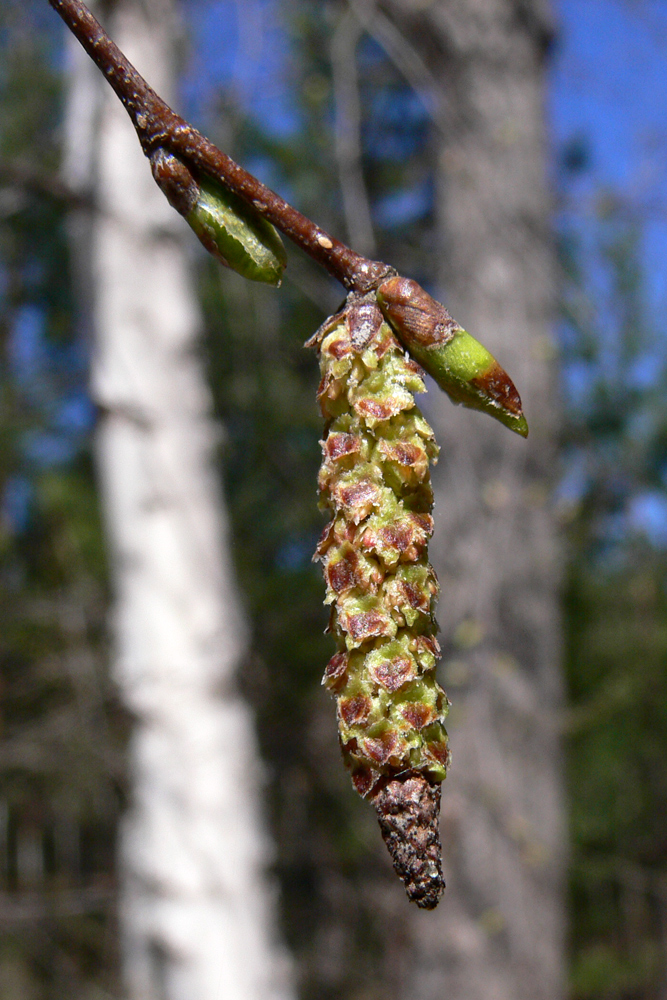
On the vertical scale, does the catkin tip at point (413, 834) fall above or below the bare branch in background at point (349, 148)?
below

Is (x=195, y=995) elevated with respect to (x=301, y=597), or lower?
lower

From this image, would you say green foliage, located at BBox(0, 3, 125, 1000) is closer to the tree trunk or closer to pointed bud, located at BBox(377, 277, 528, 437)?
the tree trunk

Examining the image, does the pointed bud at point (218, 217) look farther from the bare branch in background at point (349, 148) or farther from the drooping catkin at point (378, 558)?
the bare branch in background at point (349, 148)

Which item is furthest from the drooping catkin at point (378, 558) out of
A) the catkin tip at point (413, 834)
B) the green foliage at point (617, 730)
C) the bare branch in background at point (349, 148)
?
the green foliage at point (617, 730)

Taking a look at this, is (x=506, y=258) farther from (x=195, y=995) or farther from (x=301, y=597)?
(x=195, y=995)

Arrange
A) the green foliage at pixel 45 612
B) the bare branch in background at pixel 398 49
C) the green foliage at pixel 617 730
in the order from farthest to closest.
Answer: the green foliage at pixel 617 730 < the green foliage at pixel 45 612 < the bare branch in background at pixel 398 49

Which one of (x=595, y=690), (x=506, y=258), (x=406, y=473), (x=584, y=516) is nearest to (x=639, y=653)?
(x=595, y=690)

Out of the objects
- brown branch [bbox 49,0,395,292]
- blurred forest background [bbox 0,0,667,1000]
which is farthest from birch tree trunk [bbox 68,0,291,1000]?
brown branch [bbox 49,0,395,292]
